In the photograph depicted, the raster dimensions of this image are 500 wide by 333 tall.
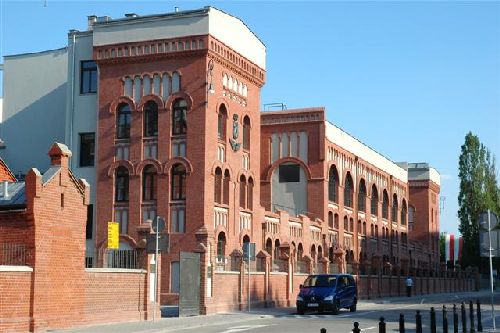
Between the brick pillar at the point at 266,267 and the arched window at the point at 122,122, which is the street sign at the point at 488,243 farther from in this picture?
the arched window at the point at 122,122

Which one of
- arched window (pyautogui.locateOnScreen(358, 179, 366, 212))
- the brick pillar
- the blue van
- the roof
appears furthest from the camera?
arched window (pyautogui.locateOnScreen(358, 179, 366, 212))

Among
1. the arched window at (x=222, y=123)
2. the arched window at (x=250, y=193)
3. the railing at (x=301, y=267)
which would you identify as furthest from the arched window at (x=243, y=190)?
the railing at (x=301, y=267)

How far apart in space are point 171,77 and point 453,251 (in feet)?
216

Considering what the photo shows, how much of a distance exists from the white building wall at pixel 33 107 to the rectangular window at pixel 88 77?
11.0ft

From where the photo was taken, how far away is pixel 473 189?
9119 centimetres

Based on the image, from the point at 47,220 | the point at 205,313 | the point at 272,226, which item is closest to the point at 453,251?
the point at 272,226

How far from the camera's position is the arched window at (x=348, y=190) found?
63.1m

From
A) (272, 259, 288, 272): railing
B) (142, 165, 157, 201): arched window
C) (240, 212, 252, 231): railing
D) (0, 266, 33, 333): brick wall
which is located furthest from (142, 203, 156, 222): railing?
(0, 266, 33, 333): brick wall

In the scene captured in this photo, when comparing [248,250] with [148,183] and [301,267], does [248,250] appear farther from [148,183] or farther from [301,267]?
[301,267]

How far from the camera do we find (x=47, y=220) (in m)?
24.8

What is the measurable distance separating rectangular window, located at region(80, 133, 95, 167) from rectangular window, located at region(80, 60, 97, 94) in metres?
2.47

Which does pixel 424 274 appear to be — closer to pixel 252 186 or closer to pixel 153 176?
pixel 252 186

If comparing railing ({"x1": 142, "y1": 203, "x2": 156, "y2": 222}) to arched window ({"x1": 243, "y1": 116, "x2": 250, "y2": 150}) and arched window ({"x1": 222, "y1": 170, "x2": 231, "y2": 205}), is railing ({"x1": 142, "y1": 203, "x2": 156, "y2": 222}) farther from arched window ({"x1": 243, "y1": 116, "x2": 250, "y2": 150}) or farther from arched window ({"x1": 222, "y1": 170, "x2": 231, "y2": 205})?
arched window ({"x1": 243, "y1": 116, "x2": 250, "y2": 150})

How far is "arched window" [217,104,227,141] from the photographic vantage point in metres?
43.4
